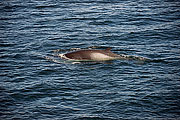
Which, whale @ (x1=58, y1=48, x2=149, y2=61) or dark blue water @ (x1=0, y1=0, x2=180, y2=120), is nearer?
dark blue water @ (x1=0, y1=0, x2=180, y2=120)

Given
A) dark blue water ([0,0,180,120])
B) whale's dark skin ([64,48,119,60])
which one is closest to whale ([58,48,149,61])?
whale's dark skin ([64,48,119,60])

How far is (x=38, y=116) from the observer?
15859mm

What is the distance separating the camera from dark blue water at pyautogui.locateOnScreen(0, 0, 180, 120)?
16500 millimetres

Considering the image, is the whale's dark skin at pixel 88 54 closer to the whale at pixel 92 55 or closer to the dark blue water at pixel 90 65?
the whale at pixel 92 55

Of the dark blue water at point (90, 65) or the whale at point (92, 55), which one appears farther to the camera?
the whale at point (92, 55)

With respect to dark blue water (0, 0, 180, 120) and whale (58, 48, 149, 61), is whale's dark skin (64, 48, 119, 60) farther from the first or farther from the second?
dark blue water (0, 0, 180, 120)

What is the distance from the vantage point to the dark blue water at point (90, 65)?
16.5 metres

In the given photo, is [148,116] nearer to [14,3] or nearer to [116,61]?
[116,61]

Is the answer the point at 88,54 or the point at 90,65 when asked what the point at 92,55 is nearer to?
the point at 88,54

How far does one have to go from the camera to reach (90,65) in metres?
20.9

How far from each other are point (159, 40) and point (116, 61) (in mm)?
5848

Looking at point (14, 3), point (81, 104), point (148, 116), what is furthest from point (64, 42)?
point (14, 3)

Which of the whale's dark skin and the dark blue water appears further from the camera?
the whale's dark skin

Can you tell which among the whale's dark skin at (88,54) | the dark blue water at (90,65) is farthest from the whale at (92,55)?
the dark blue water at (90,65)
